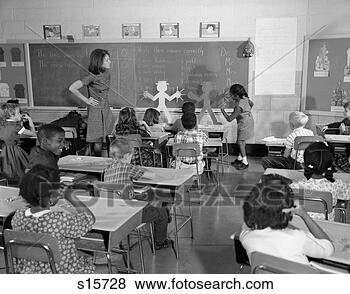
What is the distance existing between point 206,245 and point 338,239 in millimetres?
1636

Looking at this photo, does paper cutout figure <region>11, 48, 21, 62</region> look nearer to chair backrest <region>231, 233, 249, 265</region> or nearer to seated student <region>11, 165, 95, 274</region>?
seated student <region>11, 165, 95, 274</region>

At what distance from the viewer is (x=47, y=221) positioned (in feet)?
7.26

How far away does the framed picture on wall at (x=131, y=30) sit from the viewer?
289 inches

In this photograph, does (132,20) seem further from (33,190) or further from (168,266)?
(33,190)

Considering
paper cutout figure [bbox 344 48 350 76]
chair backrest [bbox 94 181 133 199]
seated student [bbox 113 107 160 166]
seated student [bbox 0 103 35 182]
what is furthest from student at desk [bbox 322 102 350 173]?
seated student [bbox 0 103 35 182]

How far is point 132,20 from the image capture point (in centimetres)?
735

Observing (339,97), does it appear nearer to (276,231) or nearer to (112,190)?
(112,190)

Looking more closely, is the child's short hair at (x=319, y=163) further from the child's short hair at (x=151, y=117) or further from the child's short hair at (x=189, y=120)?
the child's short hair at (x=151, y=117)

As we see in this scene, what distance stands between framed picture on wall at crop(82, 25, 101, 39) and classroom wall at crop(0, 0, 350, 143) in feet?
0.25

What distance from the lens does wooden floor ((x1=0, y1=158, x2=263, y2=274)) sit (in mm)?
3316

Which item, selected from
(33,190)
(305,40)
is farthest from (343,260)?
(305,40)

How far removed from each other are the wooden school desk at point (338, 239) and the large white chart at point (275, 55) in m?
4.91

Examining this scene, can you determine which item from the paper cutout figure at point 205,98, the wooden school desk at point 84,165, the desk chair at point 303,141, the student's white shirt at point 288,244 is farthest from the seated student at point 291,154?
the student's white shirt at point 288,244

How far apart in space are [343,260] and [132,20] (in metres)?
6.14
